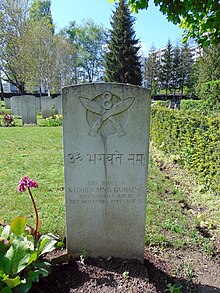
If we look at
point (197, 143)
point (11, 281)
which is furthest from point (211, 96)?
point (11, 281)

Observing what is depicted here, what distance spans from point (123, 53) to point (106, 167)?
1589 inches

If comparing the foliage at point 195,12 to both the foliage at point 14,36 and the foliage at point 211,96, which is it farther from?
the foliage at point 14,36

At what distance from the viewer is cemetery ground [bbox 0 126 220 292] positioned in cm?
237

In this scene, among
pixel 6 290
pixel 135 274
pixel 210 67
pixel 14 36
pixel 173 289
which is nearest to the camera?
pixel 6 290

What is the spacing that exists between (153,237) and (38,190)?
2449 millimetres

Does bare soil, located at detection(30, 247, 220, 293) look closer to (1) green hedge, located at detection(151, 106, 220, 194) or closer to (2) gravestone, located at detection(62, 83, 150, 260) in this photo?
(2) gravestone, located at detection(62, 83, 150, 260)

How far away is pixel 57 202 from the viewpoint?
14.0ft

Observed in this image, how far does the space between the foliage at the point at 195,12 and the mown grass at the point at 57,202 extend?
2.83m

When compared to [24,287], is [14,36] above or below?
above

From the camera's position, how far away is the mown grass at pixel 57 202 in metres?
3.37

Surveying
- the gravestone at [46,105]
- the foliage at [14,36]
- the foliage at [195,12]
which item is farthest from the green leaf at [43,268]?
the foliage at [14,36]

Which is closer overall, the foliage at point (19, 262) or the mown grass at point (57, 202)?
the foliage at point (19, 262)

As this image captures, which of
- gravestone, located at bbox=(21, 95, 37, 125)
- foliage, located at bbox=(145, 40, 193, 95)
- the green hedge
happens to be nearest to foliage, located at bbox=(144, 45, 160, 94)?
foliage, located at bbox=(145, 40, 193, 95)

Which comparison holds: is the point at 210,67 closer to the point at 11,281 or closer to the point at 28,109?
the point at 28,109
